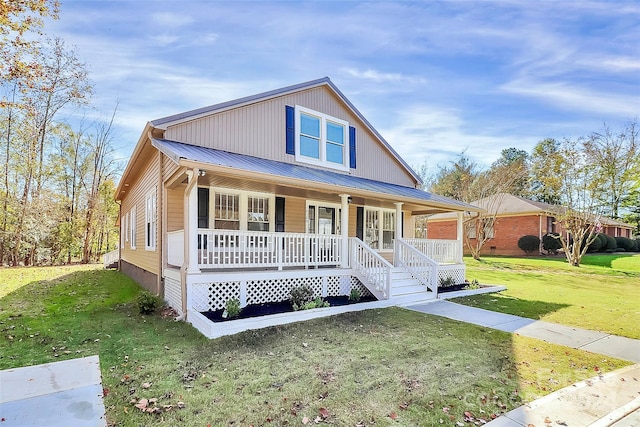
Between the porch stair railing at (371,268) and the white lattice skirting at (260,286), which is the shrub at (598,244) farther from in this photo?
the white lattice skirting at (260,286)

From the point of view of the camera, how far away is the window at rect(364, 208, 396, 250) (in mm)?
13562

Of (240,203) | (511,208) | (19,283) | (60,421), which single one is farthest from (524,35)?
(511,208)

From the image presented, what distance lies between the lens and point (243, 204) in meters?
9.88

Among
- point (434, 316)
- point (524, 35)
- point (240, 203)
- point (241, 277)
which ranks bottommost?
point (434, 316)

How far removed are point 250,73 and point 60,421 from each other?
1097cm

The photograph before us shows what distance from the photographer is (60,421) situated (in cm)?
346

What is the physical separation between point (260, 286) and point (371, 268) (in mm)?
3193

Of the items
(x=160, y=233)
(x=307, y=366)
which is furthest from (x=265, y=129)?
(x=307, y=366)

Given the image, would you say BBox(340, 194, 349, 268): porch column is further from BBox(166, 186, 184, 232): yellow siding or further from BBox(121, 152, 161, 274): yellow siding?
BBox(121, 152, 161, 274): yellow siding

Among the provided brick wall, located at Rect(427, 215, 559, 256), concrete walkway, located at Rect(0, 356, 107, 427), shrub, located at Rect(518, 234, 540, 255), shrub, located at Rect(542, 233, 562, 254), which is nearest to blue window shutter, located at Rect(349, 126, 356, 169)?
concrete walkway, located at Rect(0, 356, 107, 427)

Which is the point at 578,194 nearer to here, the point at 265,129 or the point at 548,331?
the point at 548,331

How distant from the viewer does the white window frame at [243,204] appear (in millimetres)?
9273

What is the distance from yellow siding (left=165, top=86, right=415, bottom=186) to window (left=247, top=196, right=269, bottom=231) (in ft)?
4.36

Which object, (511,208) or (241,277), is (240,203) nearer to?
(241,277)
